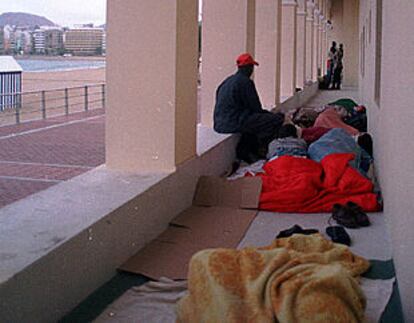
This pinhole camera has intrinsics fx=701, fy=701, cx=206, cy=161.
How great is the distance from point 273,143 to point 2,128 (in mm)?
10630

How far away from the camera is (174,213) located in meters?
4.96

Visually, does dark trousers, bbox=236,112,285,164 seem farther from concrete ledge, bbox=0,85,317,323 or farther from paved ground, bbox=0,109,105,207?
paved ground, bbox=0,109,105,207

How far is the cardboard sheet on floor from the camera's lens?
3.96 metres

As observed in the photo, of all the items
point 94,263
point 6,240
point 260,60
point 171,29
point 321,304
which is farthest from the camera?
point 260,60

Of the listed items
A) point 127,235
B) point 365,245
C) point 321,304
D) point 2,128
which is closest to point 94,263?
point 127,235

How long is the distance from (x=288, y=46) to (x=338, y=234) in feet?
36.2

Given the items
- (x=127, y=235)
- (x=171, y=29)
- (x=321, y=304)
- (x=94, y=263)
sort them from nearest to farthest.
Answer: (x=321, y=304) → (x=94, y=263) → (x=127, y=235) → (x=171, y=29)

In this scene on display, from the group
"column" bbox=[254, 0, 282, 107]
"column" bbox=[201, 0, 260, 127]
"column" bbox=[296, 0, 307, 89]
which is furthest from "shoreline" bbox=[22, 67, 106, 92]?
"column" bbox=[201, 0, 260, 127]

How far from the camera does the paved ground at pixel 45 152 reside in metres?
9.45

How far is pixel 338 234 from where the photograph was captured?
451 cm

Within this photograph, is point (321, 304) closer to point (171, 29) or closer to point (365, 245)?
point (365, 245)

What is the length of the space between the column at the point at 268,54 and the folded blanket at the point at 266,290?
8752 mm

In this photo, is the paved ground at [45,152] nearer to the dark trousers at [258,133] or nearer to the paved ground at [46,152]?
the paved ground at [46,152]

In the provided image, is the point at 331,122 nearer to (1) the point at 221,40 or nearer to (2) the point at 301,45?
(1) the point at 221,40
